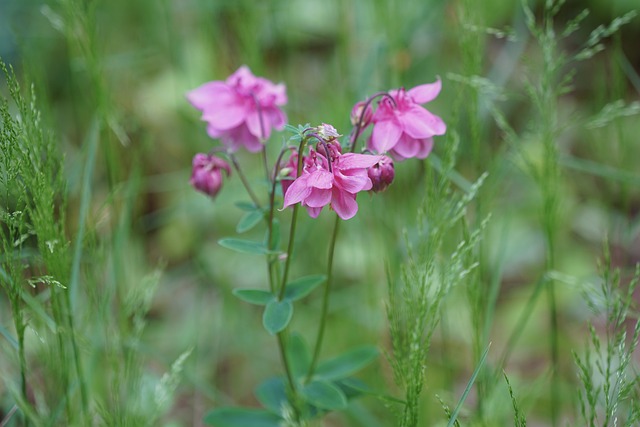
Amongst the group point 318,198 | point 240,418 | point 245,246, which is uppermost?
point 318,198

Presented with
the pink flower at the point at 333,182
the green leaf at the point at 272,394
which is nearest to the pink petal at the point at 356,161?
the pink flower at the point at 333,182

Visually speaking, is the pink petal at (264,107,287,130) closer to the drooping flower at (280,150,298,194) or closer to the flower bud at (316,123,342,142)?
the drooping flower at (280,150,298,194)

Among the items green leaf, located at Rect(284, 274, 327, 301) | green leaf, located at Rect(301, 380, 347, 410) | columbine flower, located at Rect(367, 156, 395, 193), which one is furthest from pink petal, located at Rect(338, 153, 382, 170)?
green leaf, located at Rect(301, 380, 347, 410)

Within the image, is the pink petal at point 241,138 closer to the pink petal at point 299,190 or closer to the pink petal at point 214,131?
the pink petal at point 214,131

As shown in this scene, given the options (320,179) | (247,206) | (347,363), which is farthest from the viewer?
(347,363)

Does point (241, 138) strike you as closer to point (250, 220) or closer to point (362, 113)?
point (250, 220)

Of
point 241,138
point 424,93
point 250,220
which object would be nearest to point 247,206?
point 250,220

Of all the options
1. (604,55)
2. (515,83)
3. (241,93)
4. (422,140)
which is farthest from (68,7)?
(604,55)
